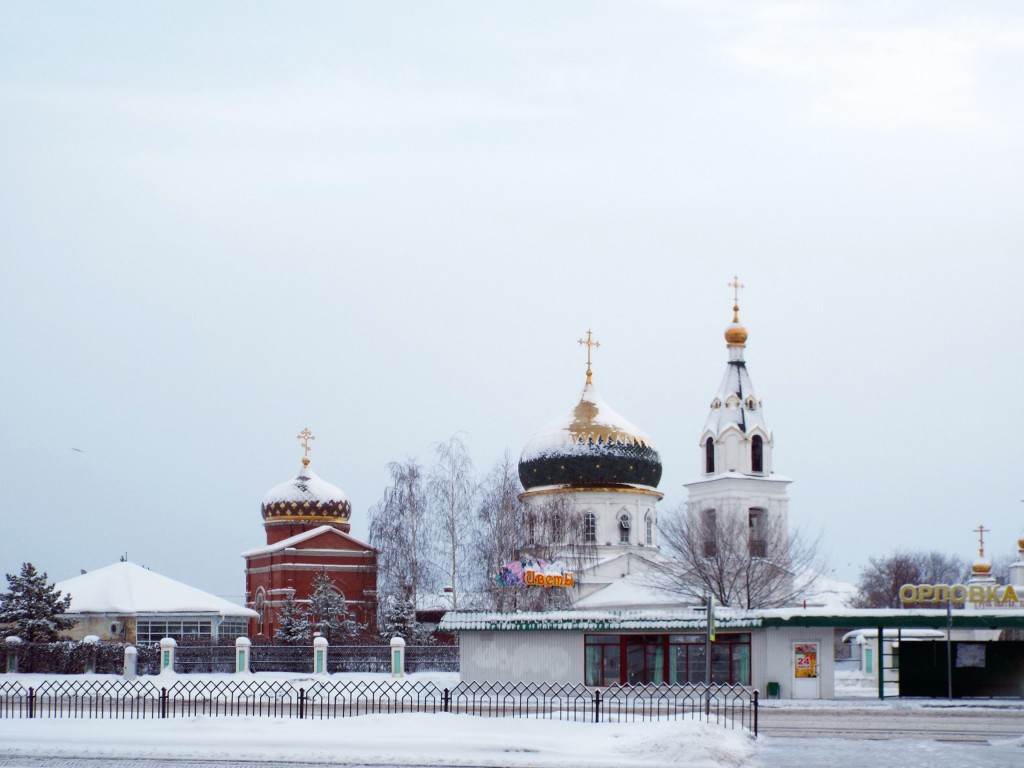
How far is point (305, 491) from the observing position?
7119 cm

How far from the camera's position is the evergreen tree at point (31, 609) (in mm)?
52969

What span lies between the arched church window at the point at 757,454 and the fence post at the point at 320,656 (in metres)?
26.6

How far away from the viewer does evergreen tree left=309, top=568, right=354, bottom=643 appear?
187 ft

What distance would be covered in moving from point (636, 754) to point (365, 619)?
44543 mm

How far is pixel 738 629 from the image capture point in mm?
39188

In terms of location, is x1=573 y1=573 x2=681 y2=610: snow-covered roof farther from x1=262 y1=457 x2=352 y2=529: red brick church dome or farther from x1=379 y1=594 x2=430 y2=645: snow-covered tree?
x1=262 y1=457 x2=352 y2=529: red brick church dome

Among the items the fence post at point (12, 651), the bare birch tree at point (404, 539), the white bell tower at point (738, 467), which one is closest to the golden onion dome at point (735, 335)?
the white bell tower at point (738, 467)

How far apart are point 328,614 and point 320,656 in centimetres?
1033

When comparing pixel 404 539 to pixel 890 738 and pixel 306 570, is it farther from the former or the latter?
pixel 890 738

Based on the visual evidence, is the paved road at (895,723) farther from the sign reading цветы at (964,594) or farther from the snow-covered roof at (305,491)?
the snow-covered roof at (305,491)

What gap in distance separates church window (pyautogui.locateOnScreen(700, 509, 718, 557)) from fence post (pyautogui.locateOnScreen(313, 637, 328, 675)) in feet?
57.7

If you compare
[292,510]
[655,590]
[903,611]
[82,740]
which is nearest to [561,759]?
[82,740]

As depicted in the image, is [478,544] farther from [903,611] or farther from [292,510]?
[903,611]

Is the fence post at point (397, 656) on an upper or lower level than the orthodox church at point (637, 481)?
lower
